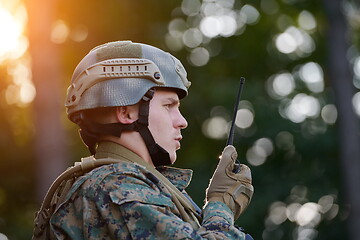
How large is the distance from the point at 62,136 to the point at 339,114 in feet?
22.0

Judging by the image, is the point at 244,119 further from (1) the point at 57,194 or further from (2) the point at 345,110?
(1) the point at 57,194

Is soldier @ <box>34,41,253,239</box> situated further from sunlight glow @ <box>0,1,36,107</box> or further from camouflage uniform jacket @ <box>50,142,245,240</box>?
sunlight glow @ <box>0,1,36,107</box>

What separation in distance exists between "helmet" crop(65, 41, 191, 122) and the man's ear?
62 millimetres

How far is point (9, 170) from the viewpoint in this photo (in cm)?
2038

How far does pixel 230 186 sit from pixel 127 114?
0.58 meters

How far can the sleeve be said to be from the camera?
4.00m

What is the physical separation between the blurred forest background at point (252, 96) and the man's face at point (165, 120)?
13113 mm

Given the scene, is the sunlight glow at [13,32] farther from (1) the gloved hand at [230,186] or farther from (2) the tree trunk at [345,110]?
(1) the gloved hand at [230,186]

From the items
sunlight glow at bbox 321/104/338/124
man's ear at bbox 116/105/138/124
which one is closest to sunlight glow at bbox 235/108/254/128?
sunlight glow at bbox 321/104/338/124

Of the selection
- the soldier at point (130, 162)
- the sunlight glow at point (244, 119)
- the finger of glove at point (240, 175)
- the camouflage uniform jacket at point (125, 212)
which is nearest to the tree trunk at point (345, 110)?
the sunlight glow at point (244, 119)

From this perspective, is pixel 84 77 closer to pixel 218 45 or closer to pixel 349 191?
pixel 349 191

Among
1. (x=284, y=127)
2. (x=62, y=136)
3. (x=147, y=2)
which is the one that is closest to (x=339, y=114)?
(x=284, y=127)

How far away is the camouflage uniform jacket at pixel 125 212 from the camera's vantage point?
158 inches

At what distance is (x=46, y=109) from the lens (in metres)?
13.0
